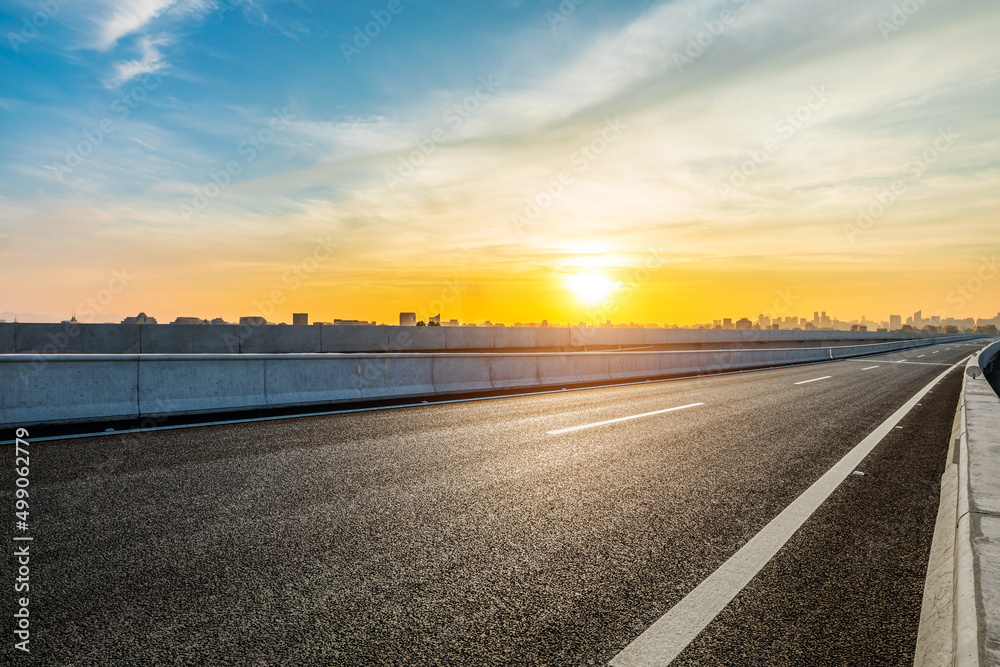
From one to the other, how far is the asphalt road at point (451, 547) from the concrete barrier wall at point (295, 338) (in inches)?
376

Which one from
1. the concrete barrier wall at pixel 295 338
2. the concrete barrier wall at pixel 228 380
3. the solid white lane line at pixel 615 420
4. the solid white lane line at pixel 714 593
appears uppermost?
the concrete barrier wall at pixel 295 338

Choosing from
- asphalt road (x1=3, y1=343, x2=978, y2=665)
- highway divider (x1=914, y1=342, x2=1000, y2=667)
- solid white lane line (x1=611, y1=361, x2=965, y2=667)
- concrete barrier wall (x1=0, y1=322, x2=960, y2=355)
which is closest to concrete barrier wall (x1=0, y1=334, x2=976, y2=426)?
asphalt road (x1=3, y1=343, x2=978, y2=665)

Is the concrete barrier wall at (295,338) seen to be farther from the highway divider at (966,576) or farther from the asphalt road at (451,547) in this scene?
the highway divider at (966,576)

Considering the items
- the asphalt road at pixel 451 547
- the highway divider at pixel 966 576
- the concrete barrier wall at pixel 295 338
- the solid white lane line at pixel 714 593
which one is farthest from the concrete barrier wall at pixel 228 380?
the highway divider at pixel 966 576

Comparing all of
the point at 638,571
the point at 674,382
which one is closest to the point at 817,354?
the point at 674,382

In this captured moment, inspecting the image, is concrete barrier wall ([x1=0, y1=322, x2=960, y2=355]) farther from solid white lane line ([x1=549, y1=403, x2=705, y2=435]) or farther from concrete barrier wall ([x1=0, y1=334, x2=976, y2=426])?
solid white lane line ([x1=549, y1=403, x2=705, y2=435])

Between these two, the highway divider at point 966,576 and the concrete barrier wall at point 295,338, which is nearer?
the highway divider at point 966,576

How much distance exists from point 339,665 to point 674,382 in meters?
15.6

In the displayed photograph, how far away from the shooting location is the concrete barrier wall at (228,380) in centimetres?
798

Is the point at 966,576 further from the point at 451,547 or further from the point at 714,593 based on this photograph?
the point at 451,547

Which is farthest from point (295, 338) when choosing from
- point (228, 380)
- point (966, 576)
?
point (966, 576)

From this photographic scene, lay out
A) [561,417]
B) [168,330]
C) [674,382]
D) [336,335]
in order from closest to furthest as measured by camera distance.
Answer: [561,417] → [674,382] → [168,330] → [336,335]

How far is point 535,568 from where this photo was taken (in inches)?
137

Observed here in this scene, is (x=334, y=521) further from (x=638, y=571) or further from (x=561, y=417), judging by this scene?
(x=561, y=417)
